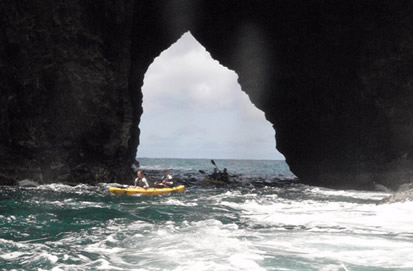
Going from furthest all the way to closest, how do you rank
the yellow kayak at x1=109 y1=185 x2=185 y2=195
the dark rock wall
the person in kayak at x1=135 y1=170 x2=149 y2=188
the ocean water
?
the person in kayak at x1=135 y1=170 x2=149 y2=188 < the dark rock wall < the yellow kayak at x1=109 y1=185 x2=185 y2=195 < the ocean water

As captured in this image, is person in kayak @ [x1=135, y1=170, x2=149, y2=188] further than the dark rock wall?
Yes

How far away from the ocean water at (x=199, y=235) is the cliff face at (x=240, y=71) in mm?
6402

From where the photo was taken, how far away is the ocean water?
7645 mm

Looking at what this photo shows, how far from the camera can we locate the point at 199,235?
401 inches

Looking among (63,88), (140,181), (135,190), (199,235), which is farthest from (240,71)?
(199,235)

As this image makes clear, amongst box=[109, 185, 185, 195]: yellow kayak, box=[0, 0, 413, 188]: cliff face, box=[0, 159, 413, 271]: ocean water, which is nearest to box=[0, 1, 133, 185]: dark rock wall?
box=[0, 0, 413, 188]: cliff face

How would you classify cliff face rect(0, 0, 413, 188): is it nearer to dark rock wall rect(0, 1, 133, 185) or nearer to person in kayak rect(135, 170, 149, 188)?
dark rock wall rect(0, 1, 133, 185)

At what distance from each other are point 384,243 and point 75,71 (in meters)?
18.5

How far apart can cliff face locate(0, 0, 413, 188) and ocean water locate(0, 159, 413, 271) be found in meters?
6.40

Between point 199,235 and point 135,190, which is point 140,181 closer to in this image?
point 135,190

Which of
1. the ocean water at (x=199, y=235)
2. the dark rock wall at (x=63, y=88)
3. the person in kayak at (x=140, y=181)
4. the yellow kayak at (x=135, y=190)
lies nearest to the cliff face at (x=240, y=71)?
the dark rock wall at (x=63, y=88)

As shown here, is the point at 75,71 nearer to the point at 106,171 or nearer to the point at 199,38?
the point at 106,171

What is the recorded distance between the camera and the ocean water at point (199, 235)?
25.1 ft

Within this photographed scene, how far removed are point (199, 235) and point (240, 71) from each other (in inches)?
999
